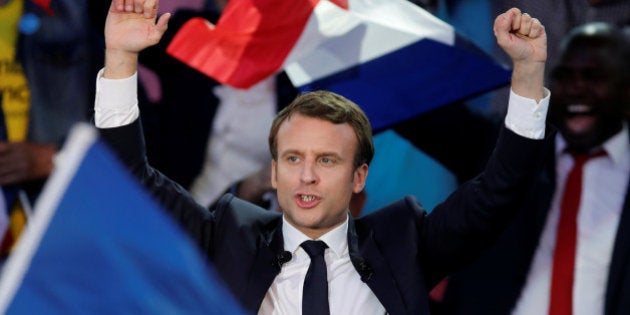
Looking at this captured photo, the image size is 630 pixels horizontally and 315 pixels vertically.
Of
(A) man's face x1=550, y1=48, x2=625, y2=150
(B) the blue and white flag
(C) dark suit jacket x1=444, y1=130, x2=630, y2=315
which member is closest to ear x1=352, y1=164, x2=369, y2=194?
(C) dark suit jacket x1=444, y1=130, x2=630, y2=315

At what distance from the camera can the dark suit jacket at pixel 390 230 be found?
9.20 feet

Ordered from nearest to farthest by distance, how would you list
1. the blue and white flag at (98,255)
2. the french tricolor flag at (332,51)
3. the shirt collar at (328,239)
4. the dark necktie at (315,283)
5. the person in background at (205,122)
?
the blue and white flag at (98,255) → the dark necktie at (315,283) → the shirt collar at (328,239) → the french tricolor flag at (332,51) → the person in background at (205,122)

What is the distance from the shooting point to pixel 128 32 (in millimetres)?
2801

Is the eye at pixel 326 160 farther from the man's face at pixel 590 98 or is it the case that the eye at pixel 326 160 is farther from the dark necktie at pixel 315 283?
the man's face at pixel 590 98

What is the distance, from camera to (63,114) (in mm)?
3645

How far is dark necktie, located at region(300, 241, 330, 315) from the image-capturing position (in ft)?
9.16

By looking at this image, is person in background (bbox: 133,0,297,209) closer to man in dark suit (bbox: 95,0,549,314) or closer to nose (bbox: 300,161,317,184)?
man in dark suit (bbox: 95,0,549,314)

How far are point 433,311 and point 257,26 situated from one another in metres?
0.94

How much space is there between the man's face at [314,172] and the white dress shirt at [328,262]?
0.08 metres

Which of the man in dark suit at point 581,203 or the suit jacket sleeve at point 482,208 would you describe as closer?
the suit jacket sleeve at point 482,208

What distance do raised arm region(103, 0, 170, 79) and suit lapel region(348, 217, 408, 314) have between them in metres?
0.64

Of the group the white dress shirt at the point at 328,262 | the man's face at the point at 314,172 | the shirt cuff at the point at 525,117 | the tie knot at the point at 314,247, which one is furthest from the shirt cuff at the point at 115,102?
the shirt cuff at the point at 525,117

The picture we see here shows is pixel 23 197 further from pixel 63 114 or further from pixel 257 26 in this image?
pixel 257 26

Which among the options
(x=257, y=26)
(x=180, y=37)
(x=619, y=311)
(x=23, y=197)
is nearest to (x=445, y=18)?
(x=257, y=26)
